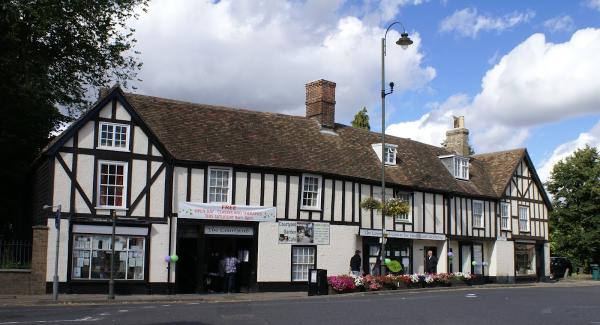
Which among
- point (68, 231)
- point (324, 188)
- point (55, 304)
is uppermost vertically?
point (324, 188)

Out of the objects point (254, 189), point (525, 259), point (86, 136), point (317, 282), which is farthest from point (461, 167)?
point (86, 136)

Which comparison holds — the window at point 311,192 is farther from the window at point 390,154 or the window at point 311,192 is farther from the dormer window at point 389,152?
the window at point 390,154

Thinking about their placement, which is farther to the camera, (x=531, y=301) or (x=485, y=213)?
(x=485, y=213)

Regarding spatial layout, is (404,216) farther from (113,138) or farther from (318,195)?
(113,138)

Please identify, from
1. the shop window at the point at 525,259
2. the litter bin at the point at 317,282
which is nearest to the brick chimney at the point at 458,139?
the shop window at the point at 525,259

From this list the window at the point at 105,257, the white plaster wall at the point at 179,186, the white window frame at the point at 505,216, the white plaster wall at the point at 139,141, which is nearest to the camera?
the window at the point at 105,257

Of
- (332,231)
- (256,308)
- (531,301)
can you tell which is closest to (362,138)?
(332,231)

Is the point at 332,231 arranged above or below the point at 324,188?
below

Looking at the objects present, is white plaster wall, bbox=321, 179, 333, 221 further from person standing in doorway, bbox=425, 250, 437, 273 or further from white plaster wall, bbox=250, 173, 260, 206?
person standing in doorway, bbox=425, 250, 437, 273

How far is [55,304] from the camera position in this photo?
19.7 meters

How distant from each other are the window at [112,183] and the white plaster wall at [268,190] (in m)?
6.08

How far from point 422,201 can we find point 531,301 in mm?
13766

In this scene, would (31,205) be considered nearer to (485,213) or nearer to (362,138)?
(362,138)

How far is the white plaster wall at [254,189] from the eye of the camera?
2748cm
